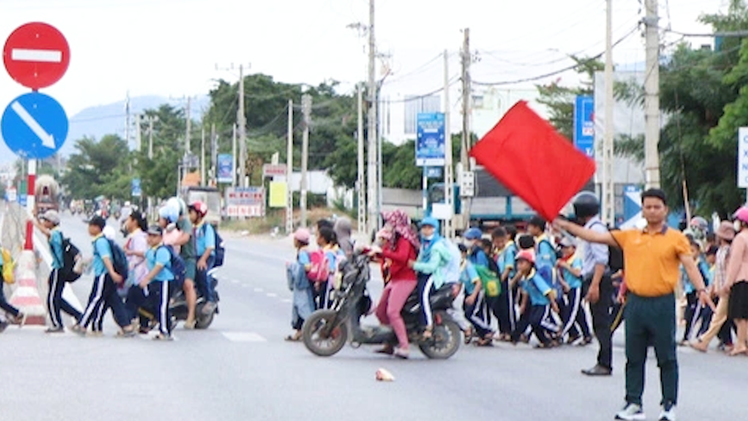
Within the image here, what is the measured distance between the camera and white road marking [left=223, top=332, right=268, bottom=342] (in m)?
19.6

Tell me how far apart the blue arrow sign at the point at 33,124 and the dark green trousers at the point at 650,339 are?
30.5ft

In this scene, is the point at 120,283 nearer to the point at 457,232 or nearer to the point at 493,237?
the point at 493,237

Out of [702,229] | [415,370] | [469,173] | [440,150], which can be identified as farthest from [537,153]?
[440,150]

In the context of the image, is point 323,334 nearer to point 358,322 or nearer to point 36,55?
point 358,322

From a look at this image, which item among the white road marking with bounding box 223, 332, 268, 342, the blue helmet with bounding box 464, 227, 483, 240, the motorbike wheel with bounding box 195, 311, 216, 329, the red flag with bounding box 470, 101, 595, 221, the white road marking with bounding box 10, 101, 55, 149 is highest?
the white road marking with bounding box 10, 101, 55, 149

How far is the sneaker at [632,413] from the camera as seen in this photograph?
470 inches

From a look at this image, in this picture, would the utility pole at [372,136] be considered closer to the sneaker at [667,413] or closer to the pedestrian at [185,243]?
the pedestrian at [185,243]

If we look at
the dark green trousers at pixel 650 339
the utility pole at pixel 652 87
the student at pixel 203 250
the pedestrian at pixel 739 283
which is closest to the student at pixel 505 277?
the pedestrian at pixel 739 283

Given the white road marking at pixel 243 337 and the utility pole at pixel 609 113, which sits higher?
the utility pole at pixel 609 113

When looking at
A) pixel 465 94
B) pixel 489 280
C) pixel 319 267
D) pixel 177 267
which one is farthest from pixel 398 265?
pixel 465 94

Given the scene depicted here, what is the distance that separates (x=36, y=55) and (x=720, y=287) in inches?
334

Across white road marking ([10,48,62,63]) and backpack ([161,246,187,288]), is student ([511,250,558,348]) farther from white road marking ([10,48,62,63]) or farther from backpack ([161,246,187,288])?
white road marking ([10,48,62,63])

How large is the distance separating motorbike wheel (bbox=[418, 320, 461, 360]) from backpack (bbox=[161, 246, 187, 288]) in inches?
150

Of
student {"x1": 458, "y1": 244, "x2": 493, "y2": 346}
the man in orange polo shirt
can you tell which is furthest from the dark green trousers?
student {"x1": 458, "y1": 244, "x2": 493, "y2": 346}
